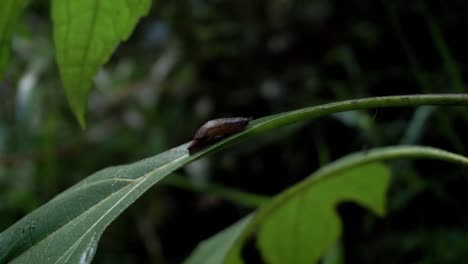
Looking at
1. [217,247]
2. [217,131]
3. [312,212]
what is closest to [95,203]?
[217,131]

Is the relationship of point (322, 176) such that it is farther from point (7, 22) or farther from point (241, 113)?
point (241, 113)

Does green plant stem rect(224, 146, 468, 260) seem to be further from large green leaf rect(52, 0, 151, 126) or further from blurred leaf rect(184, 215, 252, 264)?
large green leaf rect(52, 0, 151, 126)

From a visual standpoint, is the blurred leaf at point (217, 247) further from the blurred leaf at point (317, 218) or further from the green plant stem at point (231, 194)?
the green plant stem at point (231, 194)

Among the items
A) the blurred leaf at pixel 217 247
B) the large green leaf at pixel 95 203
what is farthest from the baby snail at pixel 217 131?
the blurred leaf at pixel 217 247

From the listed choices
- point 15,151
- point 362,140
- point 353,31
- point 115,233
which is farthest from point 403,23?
point 15,151

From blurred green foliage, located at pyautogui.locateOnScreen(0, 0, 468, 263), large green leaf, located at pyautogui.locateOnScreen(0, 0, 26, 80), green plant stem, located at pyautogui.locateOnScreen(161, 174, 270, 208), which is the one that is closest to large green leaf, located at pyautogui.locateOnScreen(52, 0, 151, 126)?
large green leaf, located at pyautogui.locateOnScreen(0, 0, 26, 80)
